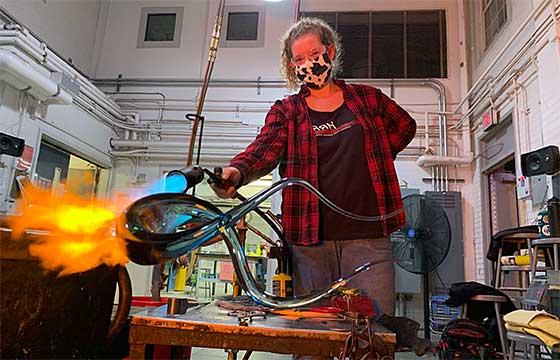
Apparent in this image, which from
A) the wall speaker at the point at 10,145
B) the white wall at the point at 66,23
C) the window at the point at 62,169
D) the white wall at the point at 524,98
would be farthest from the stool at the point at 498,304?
the white wall at the point at 66,23

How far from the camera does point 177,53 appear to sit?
5.59 m

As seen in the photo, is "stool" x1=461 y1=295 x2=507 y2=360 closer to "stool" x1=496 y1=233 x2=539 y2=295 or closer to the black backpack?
the black backpack

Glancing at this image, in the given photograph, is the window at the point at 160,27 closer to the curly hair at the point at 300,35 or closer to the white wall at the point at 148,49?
the white wall at the point at 148,49

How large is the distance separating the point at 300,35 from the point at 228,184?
1.86 feet

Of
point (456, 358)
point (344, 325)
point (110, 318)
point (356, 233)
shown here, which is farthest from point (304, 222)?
point (456, 358)

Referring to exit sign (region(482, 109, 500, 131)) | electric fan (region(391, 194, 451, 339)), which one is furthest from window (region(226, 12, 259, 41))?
electric fan (region(391, 194, 451, 339))

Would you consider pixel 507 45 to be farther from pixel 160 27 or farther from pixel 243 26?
pixel 160 27

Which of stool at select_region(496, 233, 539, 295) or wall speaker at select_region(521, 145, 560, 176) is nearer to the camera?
wall speaker at select_region(521, 145, 560, 176)

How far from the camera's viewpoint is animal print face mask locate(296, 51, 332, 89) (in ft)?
4.02

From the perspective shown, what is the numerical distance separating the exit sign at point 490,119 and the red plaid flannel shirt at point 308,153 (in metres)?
3.33

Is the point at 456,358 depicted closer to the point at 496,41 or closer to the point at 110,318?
the point at 110,318

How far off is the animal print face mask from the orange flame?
75 cm

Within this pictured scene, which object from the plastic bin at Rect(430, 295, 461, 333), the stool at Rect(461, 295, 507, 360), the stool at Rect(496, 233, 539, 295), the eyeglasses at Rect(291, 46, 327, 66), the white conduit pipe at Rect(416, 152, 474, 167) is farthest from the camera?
the white conduit pipe at Rect(416, 152, 474, 167)

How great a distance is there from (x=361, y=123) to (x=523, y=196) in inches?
112
